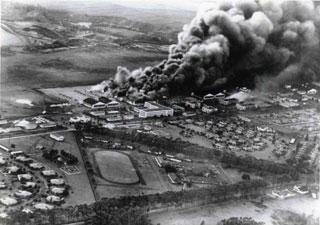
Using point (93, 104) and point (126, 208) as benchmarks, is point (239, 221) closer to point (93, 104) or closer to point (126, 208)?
point (126, 208)

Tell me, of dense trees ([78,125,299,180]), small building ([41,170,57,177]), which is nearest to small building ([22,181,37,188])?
small building ([41,170,57,177])

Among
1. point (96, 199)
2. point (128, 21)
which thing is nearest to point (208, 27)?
point (128, 21)

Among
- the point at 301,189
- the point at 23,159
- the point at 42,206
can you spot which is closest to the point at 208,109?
the point at 301,189

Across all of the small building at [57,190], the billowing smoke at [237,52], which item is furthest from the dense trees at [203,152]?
the billowing smoke at [237,52]

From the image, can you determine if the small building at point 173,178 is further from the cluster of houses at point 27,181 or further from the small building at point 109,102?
the small building at point 109,102

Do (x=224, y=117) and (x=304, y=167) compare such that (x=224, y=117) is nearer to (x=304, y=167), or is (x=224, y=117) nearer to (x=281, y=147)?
(x=281, y=147)

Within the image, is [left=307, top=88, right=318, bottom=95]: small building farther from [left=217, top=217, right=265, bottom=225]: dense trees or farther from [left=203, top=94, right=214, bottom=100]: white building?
[left=217, top=217, right=265, bottom=225]: dense trees
